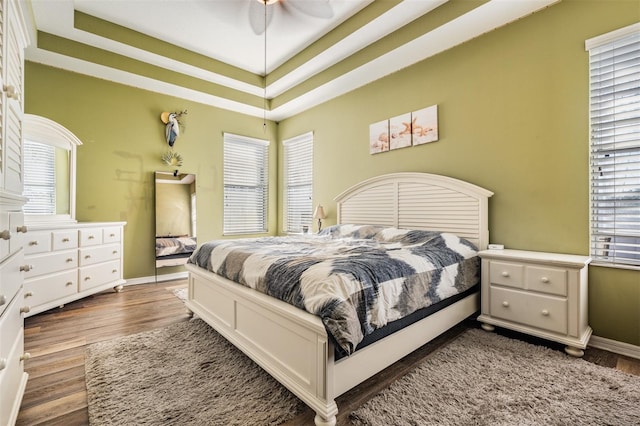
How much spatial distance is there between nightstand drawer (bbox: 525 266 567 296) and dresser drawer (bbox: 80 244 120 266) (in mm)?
4317

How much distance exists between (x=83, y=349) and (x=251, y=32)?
356 cm

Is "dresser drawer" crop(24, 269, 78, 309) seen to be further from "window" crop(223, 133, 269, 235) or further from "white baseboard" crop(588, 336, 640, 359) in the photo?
"white baseboard" crop(588, 336, 640, 359)

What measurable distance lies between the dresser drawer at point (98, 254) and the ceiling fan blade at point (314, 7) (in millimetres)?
3437

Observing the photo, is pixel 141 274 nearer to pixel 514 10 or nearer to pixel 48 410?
pixel 48 410

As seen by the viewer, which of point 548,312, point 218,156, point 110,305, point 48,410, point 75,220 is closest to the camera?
point 48,410

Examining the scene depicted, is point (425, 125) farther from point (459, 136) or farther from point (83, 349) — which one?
point (83, 349)

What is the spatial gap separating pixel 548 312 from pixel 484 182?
50.6 inches

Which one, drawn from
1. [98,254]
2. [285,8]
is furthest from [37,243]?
[285,8]

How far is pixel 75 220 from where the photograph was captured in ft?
11.6

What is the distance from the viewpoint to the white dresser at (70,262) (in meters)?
2.82

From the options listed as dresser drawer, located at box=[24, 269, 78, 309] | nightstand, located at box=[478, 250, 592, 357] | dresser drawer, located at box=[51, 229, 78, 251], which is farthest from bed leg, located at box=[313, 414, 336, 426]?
dresser drawer, located at box=[51, 229, 78, 251]

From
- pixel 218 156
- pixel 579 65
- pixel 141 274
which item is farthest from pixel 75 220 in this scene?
pixel 579 65

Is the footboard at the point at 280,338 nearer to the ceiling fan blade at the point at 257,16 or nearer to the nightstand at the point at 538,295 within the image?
the nightstand at the point at 538,295

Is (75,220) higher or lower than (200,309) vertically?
higher
